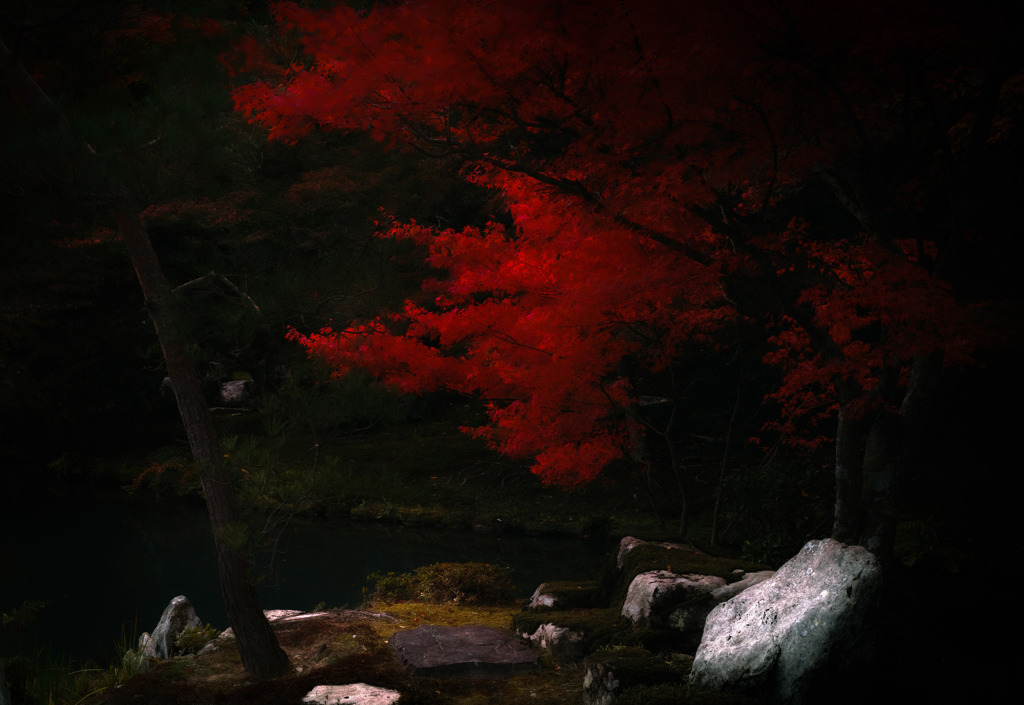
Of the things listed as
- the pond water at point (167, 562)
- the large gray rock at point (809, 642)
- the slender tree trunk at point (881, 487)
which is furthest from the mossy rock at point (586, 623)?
the pond water at point (167, 562)

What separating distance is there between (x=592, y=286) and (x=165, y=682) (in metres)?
4.71

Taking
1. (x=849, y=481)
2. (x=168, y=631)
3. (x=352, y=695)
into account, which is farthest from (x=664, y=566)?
(x=168, y=631)

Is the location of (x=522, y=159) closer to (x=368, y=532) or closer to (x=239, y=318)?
(x=239, y=318)

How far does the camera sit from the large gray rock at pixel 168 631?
6.61m

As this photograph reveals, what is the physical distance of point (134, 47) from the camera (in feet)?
16.5

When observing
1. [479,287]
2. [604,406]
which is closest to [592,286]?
[604,406]

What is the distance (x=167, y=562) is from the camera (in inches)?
479

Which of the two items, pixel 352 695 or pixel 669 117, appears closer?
pixel 352 695

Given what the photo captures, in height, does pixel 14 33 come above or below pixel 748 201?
above

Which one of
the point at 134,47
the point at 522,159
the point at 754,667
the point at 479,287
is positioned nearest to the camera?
the point at 754,667

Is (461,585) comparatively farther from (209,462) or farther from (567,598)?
(209,462)

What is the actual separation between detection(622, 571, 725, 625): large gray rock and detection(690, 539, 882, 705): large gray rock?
3.56 ft

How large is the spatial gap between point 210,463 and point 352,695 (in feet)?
6.22

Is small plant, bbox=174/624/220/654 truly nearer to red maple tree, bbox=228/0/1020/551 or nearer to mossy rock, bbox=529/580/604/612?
red maple tree, bbox=228/0/1020/551
